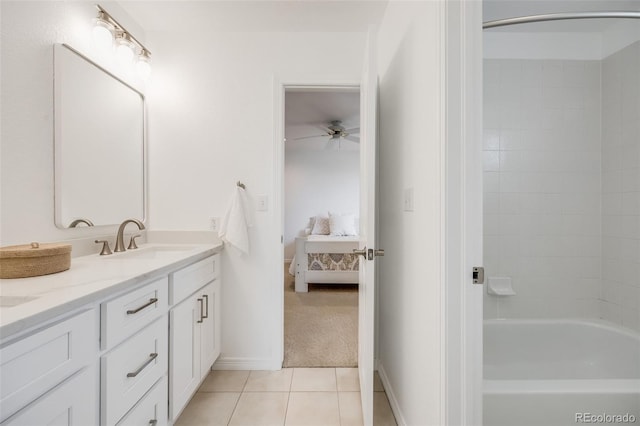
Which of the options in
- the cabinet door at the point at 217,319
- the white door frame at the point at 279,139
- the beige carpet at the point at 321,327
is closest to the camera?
the cabinet door at the point at 217,319

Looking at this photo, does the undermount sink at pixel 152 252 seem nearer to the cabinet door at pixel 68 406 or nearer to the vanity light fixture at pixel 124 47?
the cabinet door at pixel 68 406

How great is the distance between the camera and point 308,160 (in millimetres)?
6004

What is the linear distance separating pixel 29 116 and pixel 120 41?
2.60 feet

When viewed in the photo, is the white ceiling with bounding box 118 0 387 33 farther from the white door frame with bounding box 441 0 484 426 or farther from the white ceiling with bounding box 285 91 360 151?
the white door frame with bounding box 441 0 484 426

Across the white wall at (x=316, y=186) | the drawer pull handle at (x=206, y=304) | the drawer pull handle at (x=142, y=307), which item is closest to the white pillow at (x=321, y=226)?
the white wall at (x=316, y=186)

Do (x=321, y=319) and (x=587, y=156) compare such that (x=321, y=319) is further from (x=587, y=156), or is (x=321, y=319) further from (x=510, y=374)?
(x=587, y=156)

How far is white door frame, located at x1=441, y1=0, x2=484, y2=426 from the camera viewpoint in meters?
0.94

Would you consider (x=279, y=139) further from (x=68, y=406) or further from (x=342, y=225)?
(x=342, y=225)

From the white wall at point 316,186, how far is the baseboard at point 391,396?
13.5ft

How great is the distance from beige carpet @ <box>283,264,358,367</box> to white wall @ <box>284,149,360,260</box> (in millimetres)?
2144

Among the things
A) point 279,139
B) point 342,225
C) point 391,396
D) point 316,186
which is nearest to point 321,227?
point 342,225

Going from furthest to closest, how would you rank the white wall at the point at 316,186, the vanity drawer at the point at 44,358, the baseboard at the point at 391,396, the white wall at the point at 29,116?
the white wall at the point at 316,186
the baseboard at the point at 391,396
the white wall at the point at 29,116
the vanity drawer at the point at 44,358

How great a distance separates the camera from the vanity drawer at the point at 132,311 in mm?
937

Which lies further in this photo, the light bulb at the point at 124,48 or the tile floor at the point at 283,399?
the light bulb at the point at 124,48
